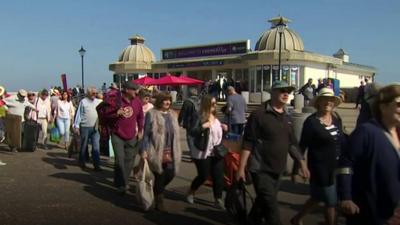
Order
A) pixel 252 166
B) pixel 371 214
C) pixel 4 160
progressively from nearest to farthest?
1. pixel 371 214
2. pixel 252 166
3. pixel 4 160

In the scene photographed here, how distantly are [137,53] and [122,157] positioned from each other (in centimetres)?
3868

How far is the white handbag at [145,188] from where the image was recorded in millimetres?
6518

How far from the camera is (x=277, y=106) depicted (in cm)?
512

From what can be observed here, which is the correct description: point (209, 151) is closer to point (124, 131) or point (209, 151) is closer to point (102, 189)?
point (124, 131)

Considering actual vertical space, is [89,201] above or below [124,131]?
below

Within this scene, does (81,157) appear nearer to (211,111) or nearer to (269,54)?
(211,111)

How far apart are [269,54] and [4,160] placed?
23.5m

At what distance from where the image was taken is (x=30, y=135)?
13.0 metres

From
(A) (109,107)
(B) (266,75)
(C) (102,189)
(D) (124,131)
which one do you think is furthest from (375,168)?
(B) (266,75)

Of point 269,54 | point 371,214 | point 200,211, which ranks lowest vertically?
point 200,211

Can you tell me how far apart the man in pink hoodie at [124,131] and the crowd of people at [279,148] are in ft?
0.05

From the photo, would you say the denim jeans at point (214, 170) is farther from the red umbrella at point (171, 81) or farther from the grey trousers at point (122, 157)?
the red umbrella at point (171, 81)

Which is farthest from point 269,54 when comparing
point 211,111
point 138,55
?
point 211,111

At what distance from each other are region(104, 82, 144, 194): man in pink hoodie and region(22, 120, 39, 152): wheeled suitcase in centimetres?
573
